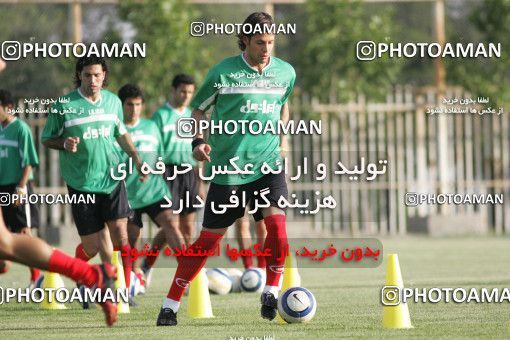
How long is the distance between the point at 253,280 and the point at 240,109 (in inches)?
147

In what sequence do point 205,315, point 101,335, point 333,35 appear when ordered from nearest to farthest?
point 101,335, point 205,315, point 333,35

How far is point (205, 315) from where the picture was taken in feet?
34.3

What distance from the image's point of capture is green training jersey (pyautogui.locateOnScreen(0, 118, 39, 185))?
45.4 feet

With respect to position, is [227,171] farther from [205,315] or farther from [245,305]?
[245,305]

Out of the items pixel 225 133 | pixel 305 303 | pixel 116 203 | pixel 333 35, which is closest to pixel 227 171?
pixel 225 133

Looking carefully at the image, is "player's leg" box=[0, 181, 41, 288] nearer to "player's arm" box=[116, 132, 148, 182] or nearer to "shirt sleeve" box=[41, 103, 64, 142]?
"player's arm" box=[116, 132, 148, 182]

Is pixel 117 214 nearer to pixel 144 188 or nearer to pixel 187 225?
pixel 144 188

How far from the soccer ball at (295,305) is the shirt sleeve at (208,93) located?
1584mm

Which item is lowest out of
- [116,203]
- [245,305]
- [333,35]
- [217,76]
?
[245,305]

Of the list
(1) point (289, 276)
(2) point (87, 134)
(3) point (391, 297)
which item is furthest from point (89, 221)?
(3) point (391, 297)

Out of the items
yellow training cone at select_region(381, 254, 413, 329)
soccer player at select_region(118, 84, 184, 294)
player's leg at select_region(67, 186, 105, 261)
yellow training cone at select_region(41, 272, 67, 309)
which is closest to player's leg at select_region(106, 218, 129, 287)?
player's leg at select_region(67, 186, 105, 261)

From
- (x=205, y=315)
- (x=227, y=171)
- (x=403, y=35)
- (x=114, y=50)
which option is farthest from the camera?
(x=403, y=35)

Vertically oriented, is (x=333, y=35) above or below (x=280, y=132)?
above

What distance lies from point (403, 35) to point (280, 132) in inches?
1438
